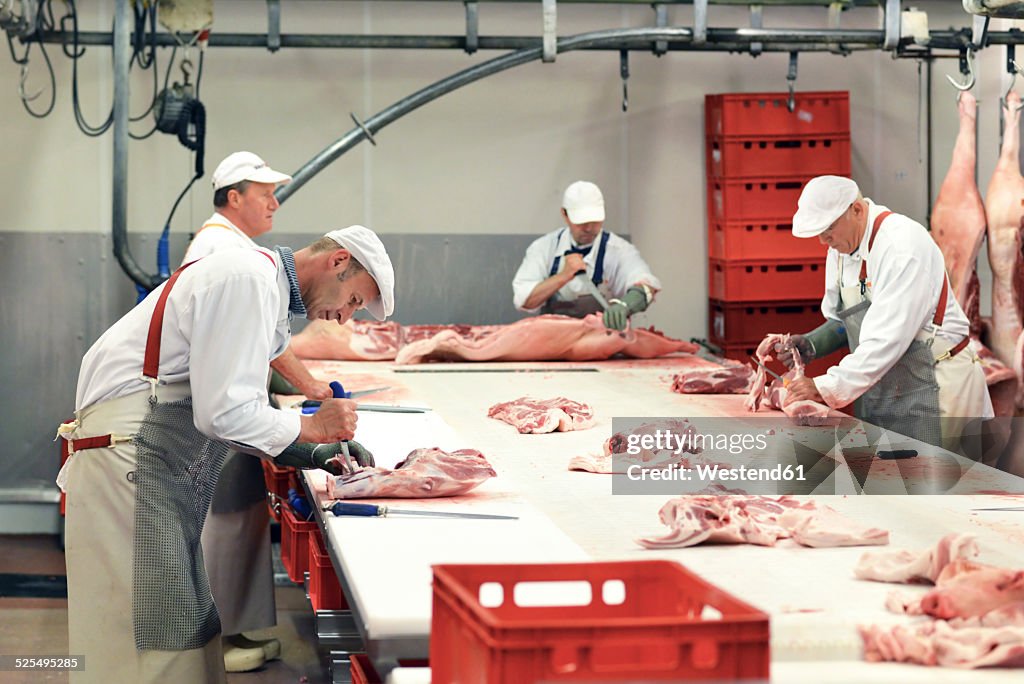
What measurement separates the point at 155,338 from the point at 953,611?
1.92 m

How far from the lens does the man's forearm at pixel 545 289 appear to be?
661 centimetres

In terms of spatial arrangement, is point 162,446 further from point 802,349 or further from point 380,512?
point 802,349

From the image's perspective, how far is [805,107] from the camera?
7.43 m

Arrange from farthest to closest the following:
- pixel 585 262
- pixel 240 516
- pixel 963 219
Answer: pixel 585 262 → pixel 963 219 → pixel 240 516

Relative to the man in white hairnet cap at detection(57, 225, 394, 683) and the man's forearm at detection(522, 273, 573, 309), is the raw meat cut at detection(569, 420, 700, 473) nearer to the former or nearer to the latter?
the man in white hairnet cap at detection(57, 225, 394, 683)

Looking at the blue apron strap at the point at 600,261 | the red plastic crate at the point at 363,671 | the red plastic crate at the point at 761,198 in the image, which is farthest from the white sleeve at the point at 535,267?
the red plastic crate at the point at 363,671

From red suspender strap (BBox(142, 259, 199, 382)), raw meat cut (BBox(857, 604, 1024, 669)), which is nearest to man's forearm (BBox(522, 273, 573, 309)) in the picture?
red suspender strap (BBox(142, 259, 199, 382))

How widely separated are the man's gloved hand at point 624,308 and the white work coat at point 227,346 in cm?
306

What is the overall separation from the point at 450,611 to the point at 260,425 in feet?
3.83

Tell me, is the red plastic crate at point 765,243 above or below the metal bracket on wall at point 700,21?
below

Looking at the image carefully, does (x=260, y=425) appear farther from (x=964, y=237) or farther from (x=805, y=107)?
(x=805, y=107)

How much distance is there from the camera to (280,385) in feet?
16.2

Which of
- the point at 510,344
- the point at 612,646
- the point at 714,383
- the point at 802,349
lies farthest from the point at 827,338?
the point at 612,646

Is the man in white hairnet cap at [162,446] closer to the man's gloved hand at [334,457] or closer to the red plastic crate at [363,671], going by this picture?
the man's gloved hand at [334,457]
